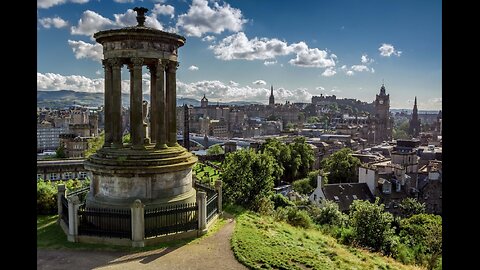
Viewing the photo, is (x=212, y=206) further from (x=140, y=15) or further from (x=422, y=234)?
(x=422, y=234)

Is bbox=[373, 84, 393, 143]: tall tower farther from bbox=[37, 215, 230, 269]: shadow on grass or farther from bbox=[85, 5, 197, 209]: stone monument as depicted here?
bbox=[37, 215, 230, 269]: shadow on grass

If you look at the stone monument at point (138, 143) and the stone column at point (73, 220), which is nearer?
the stone column at point (73, 220)

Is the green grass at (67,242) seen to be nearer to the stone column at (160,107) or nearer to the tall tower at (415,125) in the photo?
the stone column at (160,107)

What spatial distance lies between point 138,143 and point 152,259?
18.2 ft

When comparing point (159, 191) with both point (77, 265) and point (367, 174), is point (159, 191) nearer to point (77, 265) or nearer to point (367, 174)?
point (77, 265)

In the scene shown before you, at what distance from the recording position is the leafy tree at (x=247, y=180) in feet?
76.5

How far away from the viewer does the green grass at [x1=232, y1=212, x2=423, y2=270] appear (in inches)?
500

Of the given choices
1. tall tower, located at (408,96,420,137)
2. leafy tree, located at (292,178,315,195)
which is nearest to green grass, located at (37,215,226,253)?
leafy tree, located at (292,178,315,195)

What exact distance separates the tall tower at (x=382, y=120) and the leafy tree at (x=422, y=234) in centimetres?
12802

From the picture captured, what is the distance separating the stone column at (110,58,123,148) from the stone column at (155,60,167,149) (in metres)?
1.64

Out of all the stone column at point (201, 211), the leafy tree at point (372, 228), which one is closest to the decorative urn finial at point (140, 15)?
the stone column at point (201, 211)

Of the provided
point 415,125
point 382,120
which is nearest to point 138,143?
point 382,120
